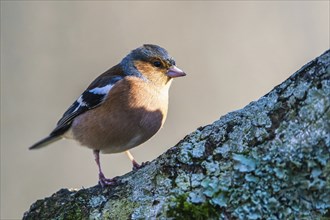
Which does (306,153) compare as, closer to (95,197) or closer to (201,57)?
(95,197)

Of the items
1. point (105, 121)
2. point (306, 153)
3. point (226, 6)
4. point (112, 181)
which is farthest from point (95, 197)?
point (226, 6)

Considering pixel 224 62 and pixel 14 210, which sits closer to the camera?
pixel 14 210

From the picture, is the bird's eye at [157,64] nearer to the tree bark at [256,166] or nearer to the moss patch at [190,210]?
the tree bark at [256,166]

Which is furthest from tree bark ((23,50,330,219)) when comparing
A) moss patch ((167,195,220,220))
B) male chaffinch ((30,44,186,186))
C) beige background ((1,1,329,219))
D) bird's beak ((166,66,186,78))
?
beige background ((1,1,329,219))

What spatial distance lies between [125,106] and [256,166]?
1.77m

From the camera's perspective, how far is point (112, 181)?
2.67m

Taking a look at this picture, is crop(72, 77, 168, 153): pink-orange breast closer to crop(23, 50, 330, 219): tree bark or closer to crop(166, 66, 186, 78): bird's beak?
crop(166, 66, 186, 78): bird's beak

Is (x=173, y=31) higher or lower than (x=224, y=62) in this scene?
higher

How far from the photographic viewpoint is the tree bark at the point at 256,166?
207 cm

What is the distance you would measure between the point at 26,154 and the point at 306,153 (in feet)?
14.8

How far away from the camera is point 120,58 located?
6.43 metres

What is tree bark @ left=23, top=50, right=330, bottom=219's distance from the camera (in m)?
2.07

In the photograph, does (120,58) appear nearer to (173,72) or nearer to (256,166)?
(173,72)

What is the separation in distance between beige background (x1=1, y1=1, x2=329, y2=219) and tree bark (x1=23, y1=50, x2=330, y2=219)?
3.70 metres
